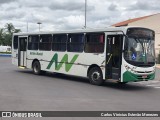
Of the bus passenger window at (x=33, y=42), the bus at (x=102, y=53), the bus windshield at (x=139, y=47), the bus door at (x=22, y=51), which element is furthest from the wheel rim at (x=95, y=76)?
the bus door at (x=22, y=51)

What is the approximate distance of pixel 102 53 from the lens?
16.5m

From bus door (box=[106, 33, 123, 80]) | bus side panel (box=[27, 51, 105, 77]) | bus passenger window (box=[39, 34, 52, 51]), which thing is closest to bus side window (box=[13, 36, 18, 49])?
bus side panel (box=[27, 51, 105, 77])

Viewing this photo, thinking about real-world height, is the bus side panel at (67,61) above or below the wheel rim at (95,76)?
above

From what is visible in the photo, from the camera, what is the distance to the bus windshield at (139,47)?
15.4 meters

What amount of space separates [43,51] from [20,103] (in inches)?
430

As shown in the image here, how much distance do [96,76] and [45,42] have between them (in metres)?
5.73

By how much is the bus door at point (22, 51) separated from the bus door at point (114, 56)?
Result: 876cm

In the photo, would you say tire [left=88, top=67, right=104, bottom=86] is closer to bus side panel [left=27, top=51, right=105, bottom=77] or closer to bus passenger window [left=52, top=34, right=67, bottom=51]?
bus side panel [left=27, top=51, right=105, bottom=77]

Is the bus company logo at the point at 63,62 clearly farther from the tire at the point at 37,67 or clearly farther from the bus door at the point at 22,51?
the bus door at the point at 22,51

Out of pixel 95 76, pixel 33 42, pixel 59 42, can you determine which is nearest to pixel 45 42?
pixel 33 42

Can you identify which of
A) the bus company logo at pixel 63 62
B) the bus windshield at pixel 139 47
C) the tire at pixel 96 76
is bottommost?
the tire at pixel 96 76

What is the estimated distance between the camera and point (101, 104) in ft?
35.8

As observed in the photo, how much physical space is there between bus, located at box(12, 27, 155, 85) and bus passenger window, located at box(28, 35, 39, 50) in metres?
0.65

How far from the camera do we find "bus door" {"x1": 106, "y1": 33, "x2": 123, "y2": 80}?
15555 millimetres
